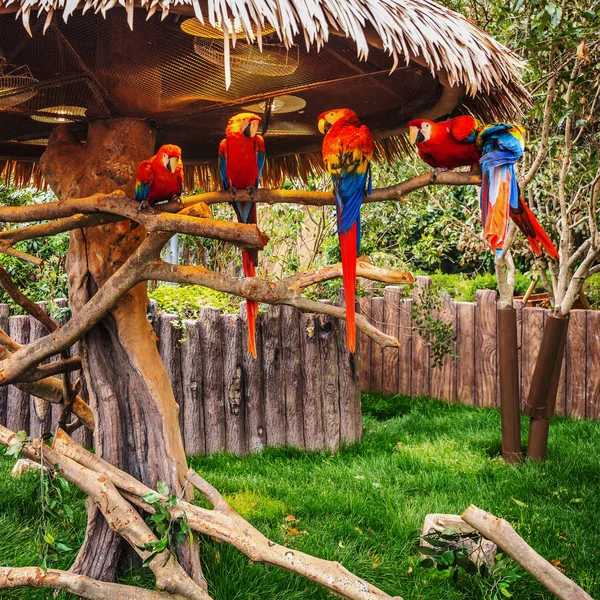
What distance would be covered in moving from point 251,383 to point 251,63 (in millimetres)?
2211

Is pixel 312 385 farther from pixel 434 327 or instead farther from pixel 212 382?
pixel 434 327

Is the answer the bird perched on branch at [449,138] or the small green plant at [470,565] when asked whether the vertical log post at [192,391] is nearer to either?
the small green plant at [470,565]

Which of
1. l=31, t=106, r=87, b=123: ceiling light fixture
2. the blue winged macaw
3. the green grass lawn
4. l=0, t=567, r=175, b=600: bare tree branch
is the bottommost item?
the green grass lawn

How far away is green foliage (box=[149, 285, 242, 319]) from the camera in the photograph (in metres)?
4.34

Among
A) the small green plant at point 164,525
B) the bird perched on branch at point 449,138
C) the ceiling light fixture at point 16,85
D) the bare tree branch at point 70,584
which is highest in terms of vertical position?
the ceiling light fixture at point 16,85

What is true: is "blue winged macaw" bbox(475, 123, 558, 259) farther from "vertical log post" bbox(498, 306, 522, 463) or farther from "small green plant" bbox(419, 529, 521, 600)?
"vertical log post" bbox(498, 306, 522, 463)

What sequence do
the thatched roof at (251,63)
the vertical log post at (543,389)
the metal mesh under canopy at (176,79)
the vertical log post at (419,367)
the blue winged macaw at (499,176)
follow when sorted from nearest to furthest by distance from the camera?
the thatched roof at (251,63) < the blue winged macaw at (499,176) < the metal mesh under canopy at (176,79) < the vertical log post at (543,389) < the vertical log post at (419,367)

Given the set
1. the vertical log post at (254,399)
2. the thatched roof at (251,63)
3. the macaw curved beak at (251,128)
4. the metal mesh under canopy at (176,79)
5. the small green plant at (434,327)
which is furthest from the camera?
the small green plant at (434,327)

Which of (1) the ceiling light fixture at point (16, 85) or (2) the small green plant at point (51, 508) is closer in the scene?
(2) the small green plant at point (51, 508)

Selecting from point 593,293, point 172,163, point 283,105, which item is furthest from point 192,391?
point 593,293

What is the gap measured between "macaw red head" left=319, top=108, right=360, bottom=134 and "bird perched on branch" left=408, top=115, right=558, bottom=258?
0.22m

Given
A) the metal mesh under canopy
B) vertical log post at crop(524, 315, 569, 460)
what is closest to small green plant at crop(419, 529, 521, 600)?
vertical log post at crop(524, 315, 569, 460)

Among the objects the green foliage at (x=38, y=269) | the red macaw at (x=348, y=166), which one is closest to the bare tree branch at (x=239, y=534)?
the red macaw at (x=348, y=166)

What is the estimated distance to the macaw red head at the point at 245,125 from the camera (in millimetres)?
2238
